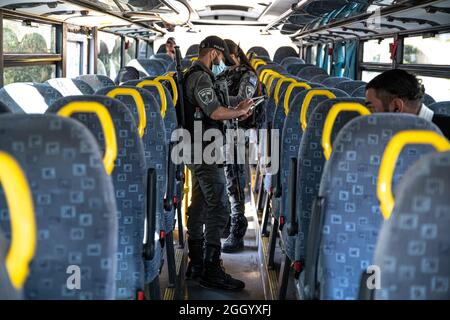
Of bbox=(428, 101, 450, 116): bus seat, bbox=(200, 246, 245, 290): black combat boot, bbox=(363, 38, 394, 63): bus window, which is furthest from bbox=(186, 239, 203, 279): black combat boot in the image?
bbox=(363, 38, 394, 63): bus window

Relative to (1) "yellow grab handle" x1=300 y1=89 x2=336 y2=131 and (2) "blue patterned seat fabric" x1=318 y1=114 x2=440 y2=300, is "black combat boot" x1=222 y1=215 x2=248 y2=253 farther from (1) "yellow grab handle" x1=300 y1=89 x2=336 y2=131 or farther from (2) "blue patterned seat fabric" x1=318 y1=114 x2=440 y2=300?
(2) "blue patterned seat fabric" x1=318 y1=114 x2=440 y2=300

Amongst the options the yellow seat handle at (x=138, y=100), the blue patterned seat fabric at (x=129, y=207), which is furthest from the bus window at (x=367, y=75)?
the blue patterned seat fabric at (x=129, y=207)

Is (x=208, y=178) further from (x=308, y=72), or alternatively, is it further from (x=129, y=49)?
(x=129, y=49)

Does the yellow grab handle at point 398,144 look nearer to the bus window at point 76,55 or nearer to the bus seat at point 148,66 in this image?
the bus window at point 76,55

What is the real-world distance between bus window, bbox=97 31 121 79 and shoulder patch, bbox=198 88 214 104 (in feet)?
16.5

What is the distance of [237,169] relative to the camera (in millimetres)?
5402

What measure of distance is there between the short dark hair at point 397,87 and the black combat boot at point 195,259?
7.00ft

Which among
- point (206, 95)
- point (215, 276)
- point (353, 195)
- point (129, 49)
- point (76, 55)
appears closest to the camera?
point (353, 195)

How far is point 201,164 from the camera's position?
166 inches

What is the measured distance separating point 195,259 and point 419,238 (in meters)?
3.26

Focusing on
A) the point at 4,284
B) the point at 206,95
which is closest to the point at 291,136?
the point at 206,95

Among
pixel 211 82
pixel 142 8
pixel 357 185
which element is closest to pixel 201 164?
pixel 211 82

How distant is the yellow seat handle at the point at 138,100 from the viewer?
126 inches
